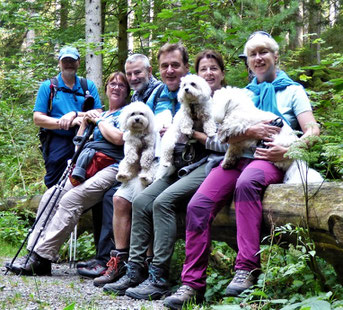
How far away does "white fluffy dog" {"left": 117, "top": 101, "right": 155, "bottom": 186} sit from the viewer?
15.9 ft

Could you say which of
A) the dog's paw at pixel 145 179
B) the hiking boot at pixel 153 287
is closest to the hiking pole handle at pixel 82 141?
the dog's paw at pixel 145 179

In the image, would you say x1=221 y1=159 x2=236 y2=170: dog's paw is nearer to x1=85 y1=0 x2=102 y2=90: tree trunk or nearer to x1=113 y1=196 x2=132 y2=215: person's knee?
x1=113 y1=196 x2=132 y2=215: person's knee

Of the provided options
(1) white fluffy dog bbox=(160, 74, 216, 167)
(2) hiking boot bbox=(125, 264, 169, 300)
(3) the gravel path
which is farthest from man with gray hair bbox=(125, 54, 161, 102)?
(3) the gravel path

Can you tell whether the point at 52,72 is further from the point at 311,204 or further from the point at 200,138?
the point at 311,204

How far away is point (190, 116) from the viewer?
4.46m

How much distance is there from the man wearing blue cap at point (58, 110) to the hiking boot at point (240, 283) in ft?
11.4

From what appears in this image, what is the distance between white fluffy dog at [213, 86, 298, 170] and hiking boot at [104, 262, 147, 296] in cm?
135

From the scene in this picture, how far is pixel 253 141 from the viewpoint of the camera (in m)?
3.93

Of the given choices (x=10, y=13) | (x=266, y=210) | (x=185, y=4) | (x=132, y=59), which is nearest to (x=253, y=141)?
(x=266, y=210)

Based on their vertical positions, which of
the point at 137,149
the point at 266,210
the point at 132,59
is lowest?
the point at 266,210

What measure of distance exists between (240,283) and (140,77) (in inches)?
114

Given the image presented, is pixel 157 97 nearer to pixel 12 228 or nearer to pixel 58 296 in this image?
pixel 58 296

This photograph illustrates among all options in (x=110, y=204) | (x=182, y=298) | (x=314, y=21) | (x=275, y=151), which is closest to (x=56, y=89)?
(x=110, y=204)

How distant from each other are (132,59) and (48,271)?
9.05 feet
